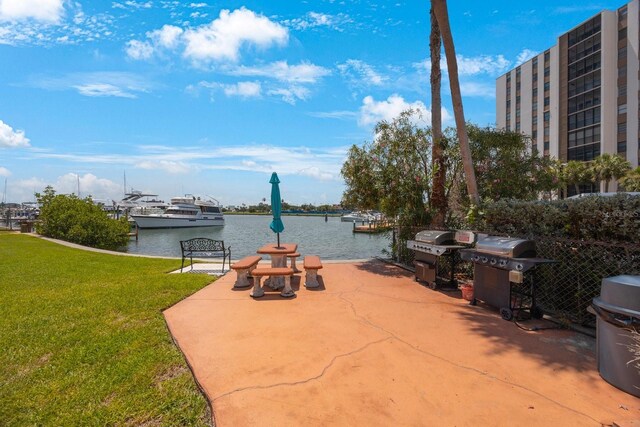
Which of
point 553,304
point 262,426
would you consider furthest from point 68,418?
point 553,304

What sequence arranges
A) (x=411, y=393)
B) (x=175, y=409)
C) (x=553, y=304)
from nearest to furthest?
1. (x=175, y=409)
2. (x=411, y=393)
3. (x=553, y=304)

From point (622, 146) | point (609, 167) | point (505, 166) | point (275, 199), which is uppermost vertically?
point (622, 146)

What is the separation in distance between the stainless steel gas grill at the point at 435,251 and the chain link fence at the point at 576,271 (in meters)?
1.33

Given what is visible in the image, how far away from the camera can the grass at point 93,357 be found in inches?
108

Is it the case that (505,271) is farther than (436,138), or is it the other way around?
(436,138)

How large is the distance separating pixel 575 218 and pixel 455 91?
445 cm

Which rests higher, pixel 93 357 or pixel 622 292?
pixel 622 292

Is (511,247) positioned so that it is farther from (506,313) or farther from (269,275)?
(269,275)

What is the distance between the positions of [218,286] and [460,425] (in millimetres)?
5605

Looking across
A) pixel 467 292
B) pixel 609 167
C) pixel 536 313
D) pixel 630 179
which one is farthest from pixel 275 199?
pixel 609 167

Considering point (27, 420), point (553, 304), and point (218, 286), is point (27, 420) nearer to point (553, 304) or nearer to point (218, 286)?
point (218, 286)

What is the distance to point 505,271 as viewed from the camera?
4996mm

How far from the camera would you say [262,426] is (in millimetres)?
2531

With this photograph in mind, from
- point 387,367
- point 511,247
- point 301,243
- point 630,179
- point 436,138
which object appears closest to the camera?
point 387,367
